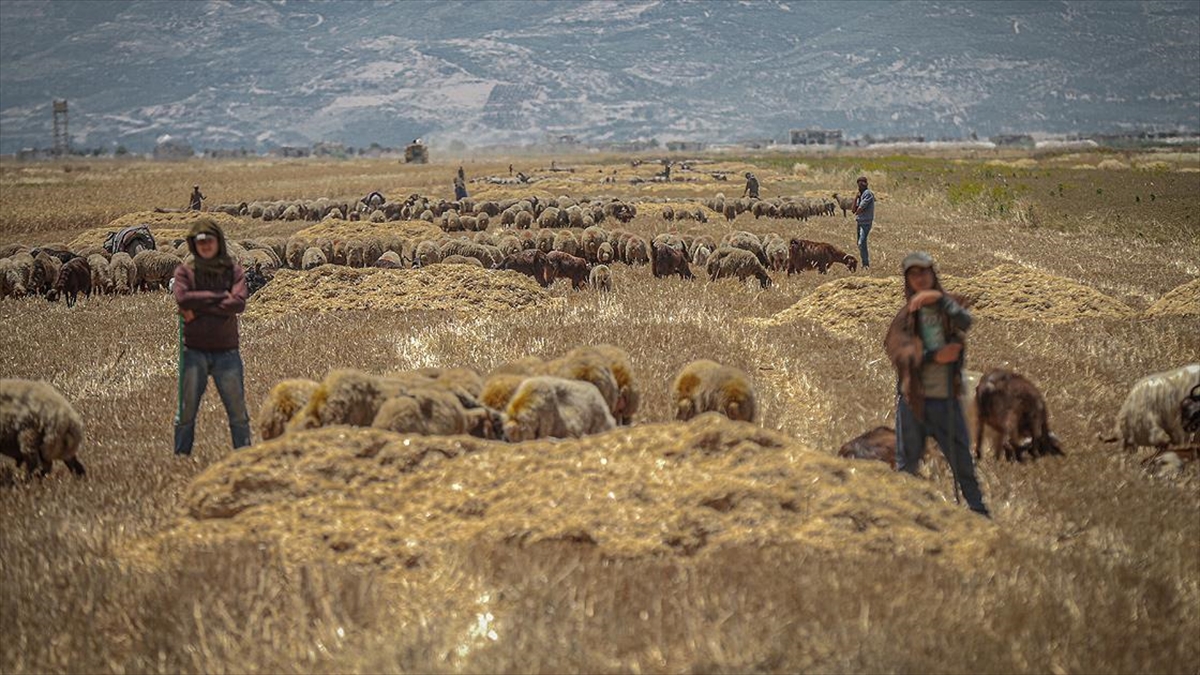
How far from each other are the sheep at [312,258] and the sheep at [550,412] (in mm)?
15834

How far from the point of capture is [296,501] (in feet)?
23.8

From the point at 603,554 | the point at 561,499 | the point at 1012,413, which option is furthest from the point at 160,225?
the point at 603,554

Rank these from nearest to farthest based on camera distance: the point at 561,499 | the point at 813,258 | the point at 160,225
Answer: the point at 561,499, the point at 813,258, the point at 160,225

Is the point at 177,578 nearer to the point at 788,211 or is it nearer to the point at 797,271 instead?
the point at 797,271

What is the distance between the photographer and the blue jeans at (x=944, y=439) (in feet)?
25.2

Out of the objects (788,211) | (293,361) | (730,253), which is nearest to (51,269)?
(293,361)

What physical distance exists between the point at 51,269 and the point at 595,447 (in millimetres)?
17536

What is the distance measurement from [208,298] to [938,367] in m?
5.60

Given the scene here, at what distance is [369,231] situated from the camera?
28.5m

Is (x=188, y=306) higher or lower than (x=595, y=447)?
higher

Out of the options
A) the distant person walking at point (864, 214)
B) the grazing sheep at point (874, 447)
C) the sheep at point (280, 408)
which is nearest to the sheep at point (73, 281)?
the sheep at point (280, 408)

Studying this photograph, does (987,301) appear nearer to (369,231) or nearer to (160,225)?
(369,231)

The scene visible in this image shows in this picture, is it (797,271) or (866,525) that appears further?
(797,271)

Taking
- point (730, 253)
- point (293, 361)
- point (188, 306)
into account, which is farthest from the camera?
point (730, 253)
